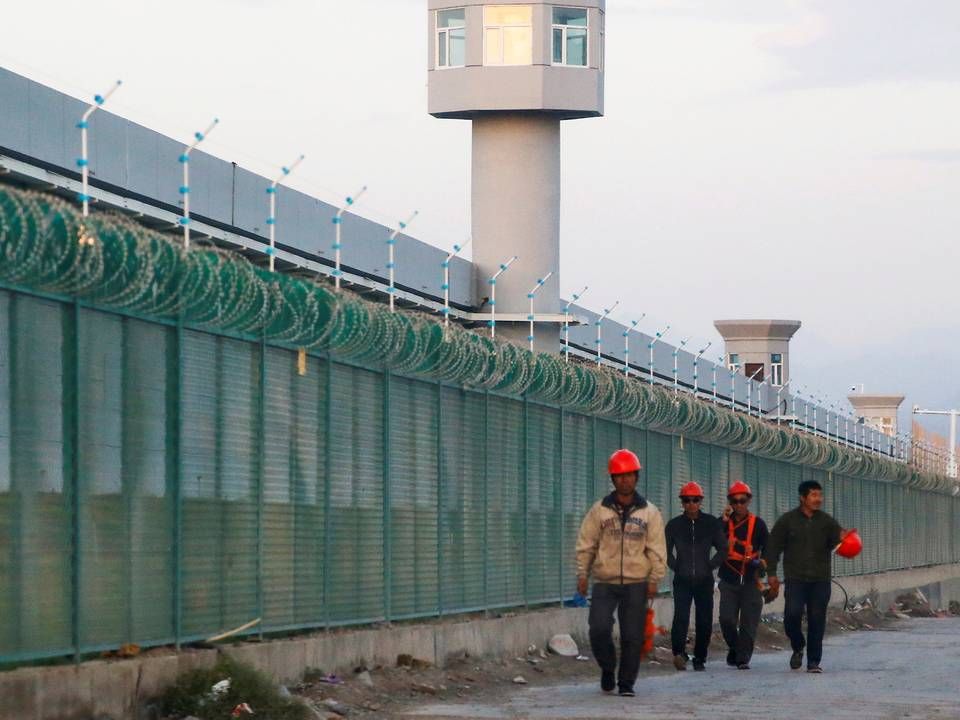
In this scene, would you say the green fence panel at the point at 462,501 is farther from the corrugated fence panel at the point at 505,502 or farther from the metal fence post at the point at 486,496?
the corrugated fence panel at the point at 505,502

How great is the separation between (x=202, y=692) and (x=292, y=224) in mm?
19183

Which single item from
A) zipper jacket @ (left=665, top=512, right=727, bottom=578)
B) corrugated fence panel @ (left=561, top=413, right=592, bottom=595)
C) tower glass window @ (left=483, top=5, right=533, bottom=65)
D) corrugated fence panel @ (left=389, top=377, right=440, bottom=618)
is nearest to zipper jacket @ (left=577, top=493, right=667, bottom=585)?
corrugated fence panel @ (left=389, top=377, right=440, bottom=618)

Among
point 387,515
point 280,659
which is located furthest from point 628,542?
point 280,659

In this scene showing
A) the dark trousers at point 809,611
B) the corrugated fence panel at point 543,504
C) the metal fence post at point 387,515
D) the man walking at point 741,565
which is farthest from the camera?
the corrugated fence panel at point 543,504

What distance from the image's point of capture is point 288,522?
42.8 feet

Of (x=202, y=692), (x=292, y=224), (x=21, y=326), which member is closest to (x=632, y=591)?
(x=202, y=692)

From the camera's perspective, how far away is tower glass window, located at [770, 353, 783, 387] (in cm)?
8538

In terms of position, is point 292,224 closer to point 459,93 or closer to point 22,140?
point 459,93

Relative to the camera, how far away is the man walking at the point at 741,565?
1767 centimetres

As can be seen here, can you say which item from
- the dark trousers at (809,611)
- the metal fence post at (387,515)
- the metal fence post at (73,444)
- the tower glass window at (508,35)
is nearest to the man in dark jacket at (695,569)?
the dark trousers at (809,611)

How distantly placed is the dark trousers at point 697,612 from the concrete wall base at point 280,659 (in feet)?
3.97

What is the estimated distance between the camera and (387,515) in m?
14.9

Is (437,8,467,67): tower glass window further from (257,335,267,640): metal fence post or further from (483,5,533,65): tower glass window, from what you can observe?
(257,335,267,640): metal fence post

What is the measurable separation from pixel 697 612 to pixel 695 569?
35 centimetres
